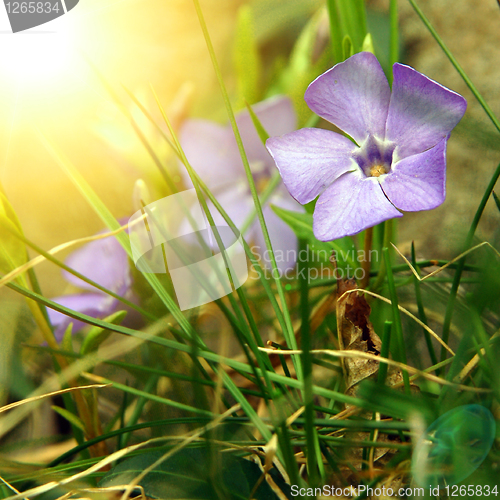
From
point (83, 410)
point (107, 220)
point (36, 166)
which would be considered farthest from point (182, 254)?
point (36, 166)

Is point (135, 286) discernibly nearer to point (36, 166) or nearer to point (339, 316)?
point (339, 316)

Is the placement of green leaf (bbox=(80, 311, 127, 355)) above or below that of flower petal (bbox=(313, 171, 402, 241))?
below

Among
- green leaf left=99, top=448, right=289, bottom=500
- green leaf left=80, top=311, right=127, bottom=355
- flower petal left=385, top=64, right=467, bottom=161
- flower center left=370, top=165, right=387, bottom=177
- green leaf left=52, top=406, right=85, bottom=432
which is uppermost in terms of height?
flower petal left=385, top=64, right=467, bottom=161

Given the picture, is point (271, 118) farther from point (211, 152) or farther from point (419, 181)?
point (419, 181)

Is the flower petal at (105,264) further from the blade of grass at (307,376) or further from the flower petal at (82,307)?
the blade of grass at (307,376)

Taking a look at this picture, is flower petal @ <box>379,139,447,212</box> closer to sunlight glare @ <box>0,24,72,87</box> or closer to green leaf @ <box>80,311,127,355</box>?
green leaf @ <box>80,311,127,355</box>

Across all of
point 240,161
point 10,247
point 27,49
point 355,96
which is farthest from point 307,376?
point 27,49

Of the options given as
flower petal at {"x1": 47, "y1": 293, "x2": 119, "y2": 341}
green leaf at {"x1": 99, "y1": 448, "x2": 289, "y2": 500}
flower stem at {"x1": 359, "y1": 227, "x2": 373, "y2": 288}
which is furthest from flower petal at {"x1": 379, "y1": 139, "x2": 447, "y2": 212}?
flower petal at {"x1": 47, "y1": 293, "x2": 119, "y2": 341}
